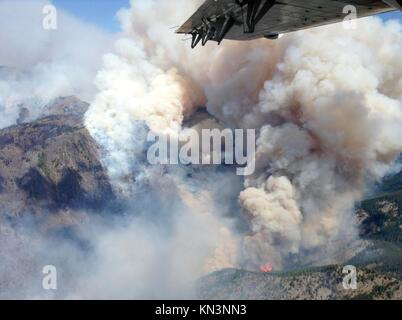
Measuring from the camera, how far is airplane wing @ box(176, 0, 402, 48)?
59.0 ft

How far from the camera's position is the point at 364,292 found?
15838 cm

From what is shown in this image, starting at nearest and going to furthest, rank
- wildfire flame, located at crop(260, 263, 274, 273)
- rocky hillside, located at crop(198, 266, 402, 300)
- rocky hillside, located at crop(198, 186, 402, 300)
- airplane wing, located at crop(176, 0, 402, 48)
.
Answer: airplane wing, located at crop(176, 0, 402, 48), rocky hillside, located at crop(198, 186, 402, 300), rocky hillside, located at crop(198, 266, 402, 300), wildfire flame, located at crop(260, 263, 274, 273)

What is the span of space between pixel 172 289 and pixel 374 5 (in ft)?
→ 567

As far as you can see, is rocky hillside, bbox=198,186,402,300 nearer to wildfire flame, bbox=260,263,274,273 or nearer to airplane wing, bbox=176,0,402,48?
wildfire flame, bbox=260,263,274,273

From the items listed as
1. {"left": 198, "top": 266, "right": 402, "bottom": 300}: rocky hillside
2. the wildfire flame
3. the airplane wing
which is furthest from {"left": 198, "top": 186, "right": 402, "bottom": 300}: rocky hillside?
the airplane wing

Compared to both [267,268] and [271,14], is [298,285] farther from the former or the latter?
[271,14]

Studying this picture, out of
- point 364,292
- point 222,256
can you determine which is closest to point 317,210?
point 364,292

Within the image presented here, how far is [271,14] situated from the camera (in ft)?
62.9

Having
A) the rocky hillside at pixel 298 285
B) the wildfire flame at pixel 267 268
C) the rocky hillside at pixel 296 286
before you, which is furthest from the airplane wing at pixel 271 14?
the wildfire flame at pixel 267 268

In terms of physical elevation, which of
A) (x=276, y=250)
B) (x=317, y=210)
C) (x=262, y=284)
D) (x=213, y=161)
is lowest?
(x=262, y=284)
